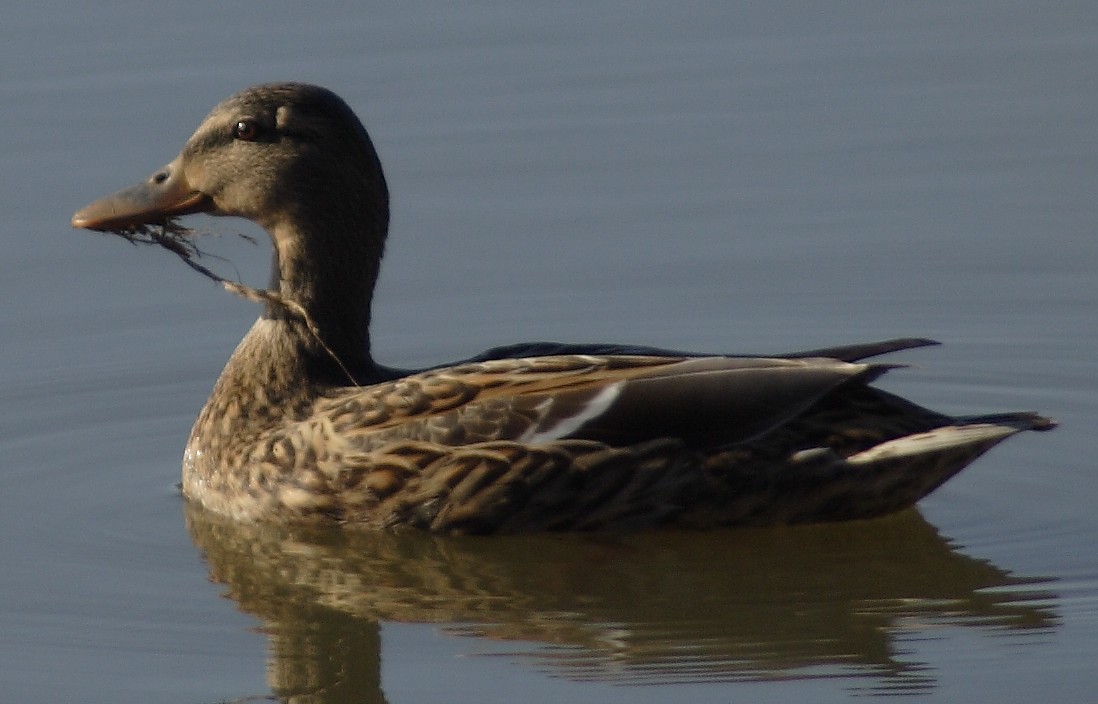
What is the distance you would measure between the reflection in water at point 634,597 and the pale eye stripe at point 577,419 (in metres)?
0.45

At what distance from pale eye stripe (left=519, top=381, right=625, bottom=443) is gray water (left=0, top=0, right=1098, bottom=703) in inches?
18.1

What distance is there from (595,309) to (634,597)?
132 inches

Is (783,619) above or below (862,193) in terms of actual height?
below

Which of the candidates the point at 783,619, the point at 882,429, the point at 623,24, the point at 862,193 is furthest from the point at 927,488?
the point at 623,24

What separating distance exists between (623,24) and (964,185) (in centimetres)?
286

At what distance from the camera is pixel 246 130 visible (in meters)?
10.7

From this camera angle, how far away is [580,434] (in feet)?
33.2

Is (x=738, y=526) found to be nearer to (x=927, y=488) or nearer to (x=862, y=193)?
(x=927, y=488)

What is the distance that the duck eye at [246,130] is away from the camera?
35.2ft

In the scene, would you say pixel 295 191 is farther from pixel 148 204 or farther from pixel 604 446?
pixel 604 446

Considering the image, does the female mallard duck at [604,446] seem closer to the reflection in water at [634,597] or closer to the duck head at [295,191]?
the reflection in water at [634,597]

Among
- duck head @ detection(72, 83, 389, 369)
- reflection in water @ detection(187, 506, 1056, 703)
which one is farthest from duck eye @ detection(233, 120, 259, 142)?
reflection in water @ detection(187, 506, 1056, 703)

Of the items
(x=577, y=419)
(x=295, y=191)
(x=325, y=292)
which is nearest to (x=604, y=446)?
(x=577, y=419)

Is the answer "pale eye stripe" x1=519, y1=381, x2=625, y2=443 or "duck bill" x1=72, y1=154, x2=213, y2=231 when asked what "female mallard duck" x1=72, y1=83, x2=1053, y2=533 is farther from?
"duck bill" x1=72, y1=154, x2=213, y2=231
